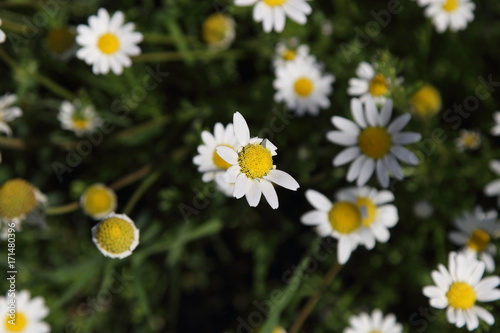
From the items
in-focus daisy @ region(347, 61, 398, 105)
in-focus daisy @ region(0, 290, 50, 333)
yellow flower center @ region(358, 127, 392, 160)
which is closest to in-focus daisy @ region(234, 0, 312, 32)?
in-focus daisy @ region(347, 61, 398, 105)

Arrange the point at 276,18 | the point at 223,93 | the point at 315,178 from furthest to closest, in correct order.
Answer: the point at 223,93, the point at 315,178, the point at 276,18

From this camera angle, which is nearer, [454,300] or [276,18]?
[454,300]

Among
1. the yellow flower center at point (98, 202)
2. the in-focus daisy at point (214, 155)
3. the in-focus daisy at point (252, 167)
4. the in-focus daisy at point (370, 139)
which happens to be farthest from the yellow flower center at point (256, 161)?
the yellow flower center at point (98, 202)

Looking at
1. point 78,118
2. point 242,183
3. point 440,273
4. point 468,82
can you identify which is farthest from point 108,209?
point 468,82

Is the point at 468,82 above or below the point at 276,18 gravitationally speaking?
below

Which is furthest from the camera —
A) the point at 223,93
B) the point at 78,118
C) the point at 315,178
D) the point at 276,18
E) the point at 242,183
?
the point at 223,93

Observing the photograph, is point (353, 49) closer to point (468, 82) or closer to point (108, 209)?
point (468, 82)

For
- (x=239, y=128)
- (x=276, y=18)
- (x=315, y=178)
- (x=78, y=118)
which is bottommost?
(x=239, y=128)
